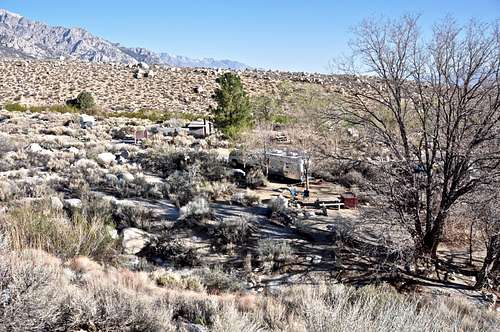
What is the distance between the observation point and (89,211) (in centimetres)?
1185

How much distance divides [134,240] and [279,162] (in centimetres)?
930

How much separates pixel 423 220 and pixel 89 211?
29.8ft

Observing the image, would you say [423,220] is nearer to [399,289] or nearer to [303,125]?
[399,289]

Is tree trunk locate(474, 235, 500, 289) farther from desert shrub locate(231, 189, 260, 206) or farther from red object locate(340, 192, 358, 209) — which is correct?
desert shrub locate(231, 189, 260, 206)

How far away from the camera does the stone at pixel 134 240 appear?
402 inches

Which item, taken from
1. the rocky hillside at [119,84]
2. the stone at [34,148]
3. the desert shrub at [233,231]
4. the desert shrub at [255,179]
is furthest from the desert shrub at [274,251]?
the rocky hillside at [119,84]

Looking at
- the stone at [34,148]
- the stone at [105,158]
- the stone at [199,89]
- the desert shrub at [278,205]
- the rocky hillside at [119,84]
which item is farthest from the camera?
the stone at [199,89]

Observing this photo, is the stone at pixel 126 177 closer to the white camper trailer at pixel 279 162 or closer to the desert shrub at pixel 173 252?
the white camper trailer at pixel 279 162

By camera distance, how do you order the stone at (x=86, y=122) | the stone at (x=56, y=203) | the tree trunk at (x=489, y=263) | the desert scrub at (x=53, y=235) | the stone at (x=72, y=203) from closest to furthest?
the desert scrub at (x=53, y=235), the tree trunk at (x=489, y=263), the stone at (x=56, y=203), the stone at (x=72, y=203), the stone at (x=86, y=122)

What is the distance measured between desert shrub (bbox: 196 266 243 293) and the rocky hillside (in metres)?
37.0

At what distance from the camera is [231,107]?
22.6 meters

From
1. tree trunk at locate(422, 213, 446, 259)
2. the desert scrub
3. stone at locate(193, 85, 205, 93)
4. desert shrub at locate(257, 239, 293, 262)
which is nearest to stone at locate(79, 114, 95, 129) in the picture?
stone at locate(193, 85, 205, 93)

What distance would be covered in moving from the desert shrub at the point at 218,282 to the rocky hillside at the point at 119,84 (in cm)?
3696

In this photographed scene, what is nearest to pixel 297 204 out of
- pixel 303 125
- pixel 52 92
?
pixel 303 125
